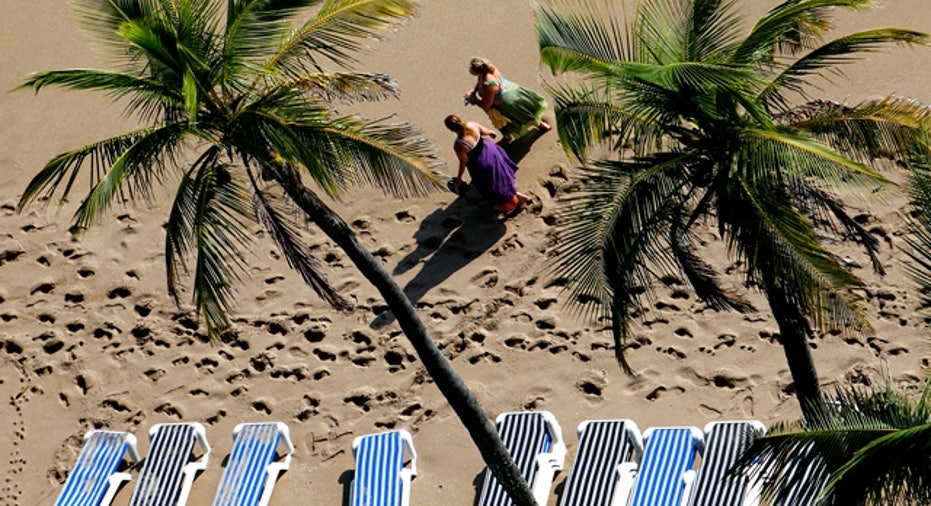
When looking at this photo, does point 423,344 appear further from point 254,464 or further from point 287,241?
point 254,464

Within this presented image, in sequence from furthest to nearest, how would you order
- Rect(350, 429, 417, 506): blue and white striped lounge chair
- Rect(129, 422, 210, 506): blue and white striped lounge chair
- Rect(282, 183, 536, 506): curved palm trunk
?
Rect(129, 422, 210, 506): blue and white striped lounge chair → Rect(350, 429, 417, 506): blue and white striped lounge chair → Rect(282, 183, 536, 506): curved palm trunk

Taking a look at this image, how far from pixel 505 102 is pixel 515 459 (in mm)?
4351

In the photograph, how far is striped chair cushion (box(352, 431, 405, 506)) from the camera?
1427 cm

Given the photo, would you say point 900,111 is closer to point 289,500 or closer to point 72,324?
point 289,500

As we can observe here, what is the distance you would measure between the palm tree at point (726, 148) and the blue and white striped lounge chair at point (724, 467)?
160 centimetres

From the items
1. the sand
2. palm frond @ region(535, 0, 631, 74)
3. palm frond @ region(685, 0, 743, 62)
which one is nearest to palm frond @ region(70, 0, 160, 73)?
palm frond @ region(535, 0, 631, 74)

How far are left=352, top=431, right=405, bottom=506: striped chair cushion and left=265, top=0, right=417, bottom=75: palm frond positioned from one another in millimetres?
4526

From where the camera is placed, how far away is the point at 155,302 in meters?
17.2

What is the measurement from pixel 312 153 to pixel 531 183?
5.76 m

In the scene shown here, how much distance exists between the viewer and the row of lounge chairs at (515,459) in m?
13.4

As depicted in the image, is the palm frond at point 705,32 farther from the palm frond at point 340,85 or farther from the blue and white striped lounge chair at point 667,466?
the blue and white striped lounge chair at point 667,466

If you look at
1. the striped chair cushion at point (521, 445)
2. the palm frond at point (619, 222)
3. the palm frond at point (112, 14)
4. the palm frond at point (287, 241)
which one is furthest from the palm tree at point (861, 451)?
the palm frond at point (112, 14)

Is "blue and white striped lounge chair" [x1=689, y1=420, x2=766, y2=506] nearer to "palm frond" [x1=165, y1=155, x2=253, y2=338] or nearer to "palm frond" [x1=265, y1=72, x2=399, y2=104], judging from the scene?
"palm frond" [x1=265, y1=72, x2=399, y2=104]

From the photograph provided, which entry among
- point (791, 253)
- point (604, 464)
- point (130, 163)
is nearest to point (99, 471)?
point (130, 163)
